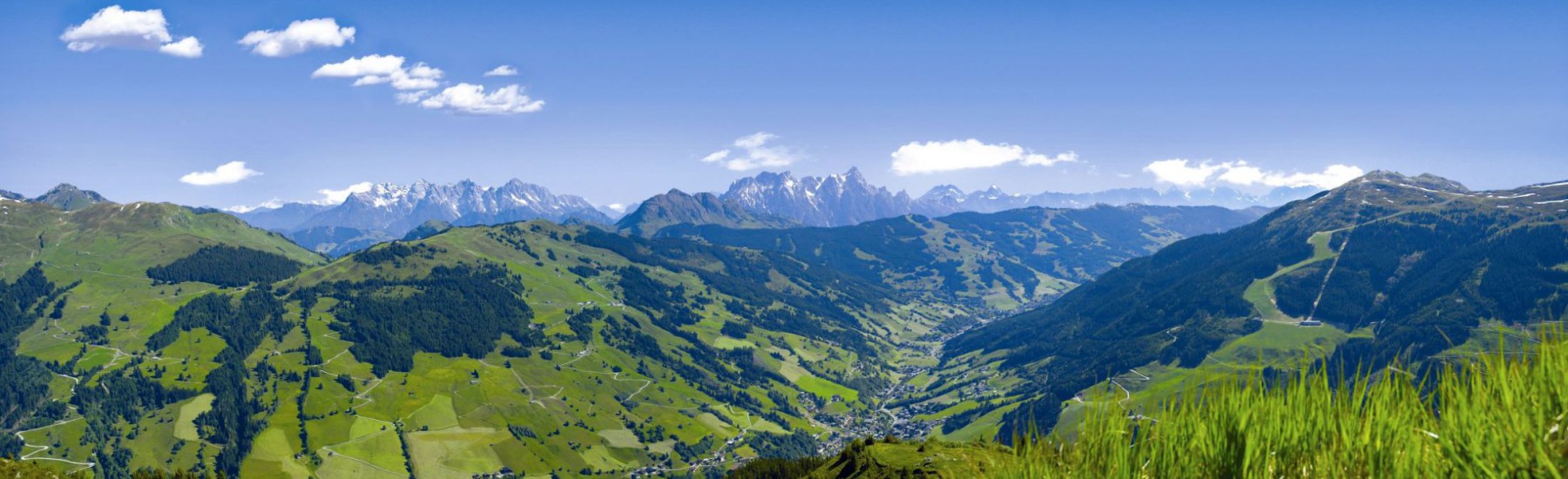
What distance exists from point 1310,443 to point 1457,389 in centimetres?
224

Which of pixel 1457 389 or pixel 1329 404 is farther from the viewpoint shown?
pixel 1329 404

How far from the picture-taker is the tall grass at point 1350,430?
1075cm

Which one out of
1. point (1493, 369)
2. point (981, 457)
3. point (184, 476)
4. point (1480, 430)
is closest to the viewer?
point (1480, 430)

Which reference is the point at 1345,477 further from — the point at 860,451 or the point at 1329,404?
the point at 860,451

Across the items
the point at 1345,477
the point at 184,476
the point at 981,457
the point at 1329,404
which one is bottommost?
the point at 184,476

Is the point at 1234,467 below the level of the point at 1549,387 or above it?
below

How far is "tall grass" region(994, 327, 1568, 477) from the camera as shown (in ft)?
35.3

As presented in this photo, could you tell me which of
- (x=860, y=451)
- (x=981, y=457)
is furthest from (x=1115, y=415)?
(x=860, y=451)

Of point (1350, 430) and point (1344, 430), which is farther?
point (1350, 430)

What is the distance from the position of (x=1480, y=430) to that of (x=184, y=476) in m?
241

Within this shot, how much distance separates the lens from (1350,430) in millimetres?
12109

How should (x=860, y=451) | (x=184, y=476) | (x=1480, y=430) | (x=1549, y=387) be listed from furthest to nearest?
1. (x=184, y=476)
2. (x=860, y=451)
3. (x=1549, y=387)
4. (x=1480, y=430)

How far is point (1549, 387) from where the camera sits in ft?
37.6

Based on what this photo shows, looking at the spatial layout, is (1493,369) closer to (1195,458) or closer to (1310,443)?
(1310,443)
